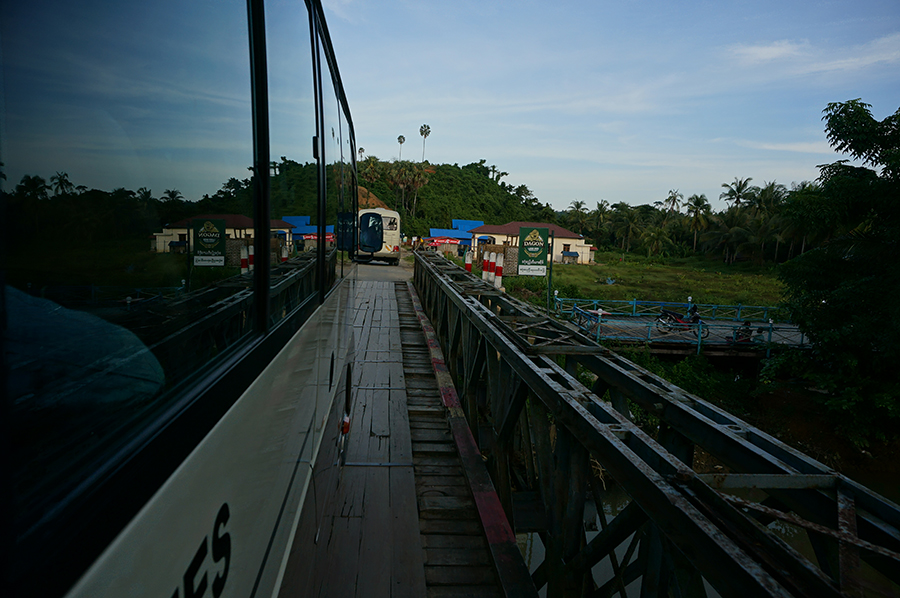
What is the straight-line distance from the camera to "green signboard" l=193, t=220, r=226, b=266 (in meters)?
1.41

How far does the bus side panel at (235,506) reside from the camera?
2.82ft

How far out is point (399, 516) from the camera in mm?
4316

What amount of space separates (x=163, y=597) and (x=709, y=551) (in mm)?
1464

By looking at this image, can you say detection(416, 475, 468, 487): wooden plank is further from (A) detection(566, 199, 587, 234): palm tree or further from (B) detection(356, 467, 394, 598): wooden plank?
(A) detection(566, 199, 587, 234): palm tree

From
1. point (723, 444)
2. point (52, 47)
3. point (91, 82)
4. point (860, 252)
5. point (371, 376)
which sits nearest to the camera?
point (52, 47)

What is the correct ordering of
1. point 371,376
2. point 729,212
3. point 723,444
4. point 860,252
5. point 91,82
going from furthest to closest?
point 729,212
point 860,252
point 371,376
point 723,444
point 91,82

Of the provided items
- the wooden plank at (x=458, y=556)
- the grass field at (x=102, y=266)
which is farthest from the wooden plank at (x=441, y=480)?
the grass field at (x=102, y=266)

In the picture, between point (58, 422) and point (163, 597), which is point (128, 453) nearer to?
point (58, 422)

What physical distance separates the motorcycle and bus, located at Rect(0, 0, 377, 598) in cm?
2221

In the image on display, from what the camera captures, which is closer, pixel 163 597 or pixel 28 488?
pixel 28 488

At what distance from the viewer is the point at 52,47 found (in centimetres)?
78

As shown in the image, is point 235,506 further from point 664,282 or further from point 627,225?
point 627,225

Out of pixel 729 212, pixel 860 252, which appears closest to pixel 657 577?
pixel 860 252

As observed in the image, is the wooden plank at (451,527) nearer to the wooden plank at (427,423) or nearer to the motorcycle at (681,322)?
the wooden plank at (427,423)
